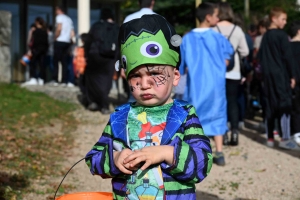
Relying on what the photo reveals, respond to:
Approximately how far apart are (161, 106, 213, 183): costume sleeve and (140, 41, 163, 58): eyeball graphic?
327 millimetres

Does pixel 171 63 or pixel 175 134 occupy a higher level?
pixel 171 63

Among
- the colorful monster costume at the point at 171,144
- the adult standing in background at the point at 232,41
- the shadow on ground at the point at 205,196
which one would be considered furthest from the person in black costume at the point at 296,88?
the colorful monster costume at the point at 171,144

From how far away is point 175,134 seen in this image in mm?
2936

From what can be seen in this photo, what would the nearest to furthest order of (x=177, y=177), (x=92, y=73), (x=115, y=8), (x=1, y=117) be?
1. (x=177, y=177)
2. (x=1, y=117)
3. (x=92, y=73)
4. (x=115, y=8)

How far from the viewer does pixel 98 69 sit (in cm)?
1288

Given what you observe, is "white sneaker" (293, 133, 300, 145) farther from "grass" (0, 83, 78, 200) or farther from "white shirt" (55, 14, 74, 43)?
"white shirt" (55, 14, 74, 43)

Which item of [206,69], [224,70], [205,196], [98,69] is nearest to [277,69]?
[224,70]

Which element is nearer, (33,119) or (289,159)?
(289,159)

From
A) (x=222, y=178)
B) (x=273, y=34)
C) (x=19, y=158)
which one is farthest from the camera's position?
(x=273, y=34)

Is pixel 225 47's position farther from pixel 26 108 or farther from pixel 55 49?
pixel 55 49

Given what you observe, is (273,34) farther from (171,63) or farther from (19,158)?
(171,63)

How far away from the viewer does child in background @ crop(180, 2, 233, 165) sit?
24.8ft

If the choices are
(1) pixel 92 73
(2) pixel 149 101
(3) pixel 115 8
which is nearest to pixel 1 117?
(1) pixel 92 73

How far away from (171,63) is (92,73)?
10.1 metres
